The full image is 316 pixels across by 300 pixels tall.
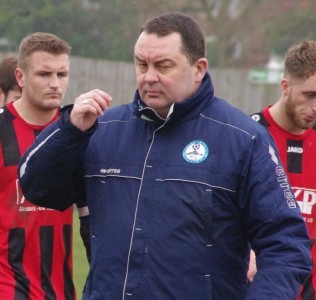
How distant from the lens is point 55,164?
472 centimetres

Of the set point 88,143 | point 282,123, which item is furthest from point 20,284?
point 88,143

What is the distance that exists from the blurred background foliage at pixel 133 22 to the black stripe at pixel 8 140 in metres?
15.6

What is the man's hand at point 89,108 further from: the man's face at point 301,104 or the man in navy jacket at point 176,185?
the man's face at point 301,104

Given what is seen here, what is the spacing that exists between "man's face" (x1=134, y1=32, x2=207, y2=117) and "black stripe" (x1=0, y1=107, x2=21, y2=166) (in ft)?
8.23

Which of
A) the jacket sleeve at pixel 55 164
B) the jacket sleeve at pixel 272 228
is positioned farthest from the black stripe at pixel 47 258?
the jacket sleeve at pixel 272 228

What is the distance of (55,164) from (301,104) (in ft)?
8.40

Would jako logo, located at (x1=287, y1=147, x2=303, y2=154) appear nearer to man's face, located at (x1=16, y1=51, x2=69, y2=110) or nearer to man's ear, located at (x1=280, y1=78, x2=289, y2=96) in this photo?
man's ear, located at (x1=280, y1=78, x2=289, y2=96)

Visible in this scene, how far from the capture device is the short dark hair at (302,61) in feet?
22.5

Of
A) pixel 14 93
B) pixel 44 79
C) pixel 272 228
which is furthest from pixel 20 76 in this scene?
pixel 272 228

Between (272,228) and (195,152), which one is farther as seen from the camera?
(195,152)

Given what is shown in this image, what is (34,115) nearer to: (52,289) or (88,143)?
(52,289)

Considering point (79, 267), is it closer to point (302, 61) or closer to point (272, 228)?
point (302, 61)

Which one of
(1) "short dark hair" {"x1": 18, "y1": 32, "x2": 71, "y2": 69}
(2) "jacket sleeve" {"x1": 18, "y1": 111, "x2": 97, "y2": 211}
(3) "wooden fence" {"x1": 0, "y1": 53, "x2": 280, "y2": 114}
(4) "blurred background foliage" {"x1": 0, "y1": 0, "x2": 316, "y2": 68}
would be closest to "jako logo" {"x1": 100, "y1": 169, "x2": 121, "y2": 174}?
(2) "jacket sleeve" {"x1": 18, "y1": 111, "x2": 97, "y2": 211}

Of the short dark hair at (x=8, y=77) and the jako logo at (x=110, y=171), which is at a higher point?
the short dark hair at (x=8, y=77)
